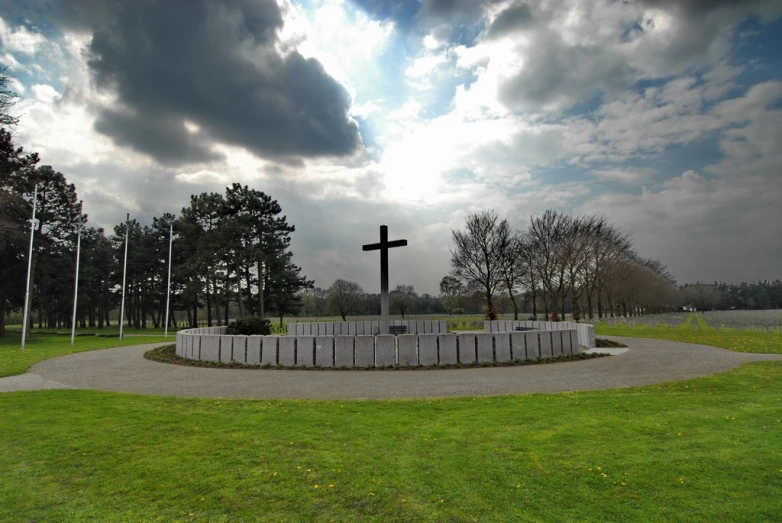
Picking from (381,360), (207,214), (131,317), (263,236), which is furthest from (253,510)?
(131,317)

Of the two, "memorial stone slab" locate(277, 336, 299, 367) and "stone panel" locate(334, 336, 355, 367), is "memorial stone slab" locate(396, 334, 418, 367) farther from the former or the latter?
"memorial stone slab" locate(277, 336, 299, 367)

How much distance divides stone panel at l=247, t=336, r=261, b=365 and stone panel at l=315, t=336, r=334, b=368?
6.61 ft

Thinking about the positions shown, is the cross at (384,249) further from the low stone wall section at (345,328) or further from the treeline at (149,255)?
the treeline at (149,255)

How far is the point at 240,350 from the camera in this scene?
1463 cm

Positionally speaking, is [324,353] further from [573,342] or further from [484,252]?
[484,252]

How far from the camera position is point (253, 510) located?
149 inches

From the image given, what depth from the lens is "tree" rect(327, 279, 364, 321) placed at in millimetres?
62281

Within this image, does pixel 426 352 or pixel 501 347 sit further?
pixel 501 347

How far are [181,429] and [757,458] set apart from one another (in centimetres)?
737

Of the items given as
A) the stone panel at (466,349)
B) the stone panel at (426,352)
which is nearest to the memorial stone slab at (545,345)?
the stone panel at (466,349)

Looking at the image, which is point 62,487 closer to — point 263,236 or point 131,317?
point 263,236

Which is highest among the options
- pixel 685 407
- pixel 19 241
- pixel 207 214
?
pixel 207 214

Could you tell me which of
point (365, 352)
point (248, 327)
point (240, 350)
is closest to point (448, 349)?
point (365, 352)

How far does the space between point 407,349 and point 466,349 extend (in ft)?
6.28
